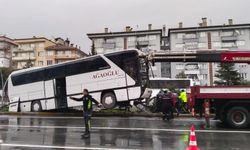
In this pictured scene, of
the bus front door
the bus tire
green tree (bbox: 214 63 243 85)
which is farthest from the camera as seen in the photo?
green tree (bbox: 214 63 243 85)

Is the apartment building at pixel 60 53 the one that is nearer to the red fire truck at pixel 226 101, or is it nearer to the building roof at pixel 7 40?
the building roof at pixel 7 40

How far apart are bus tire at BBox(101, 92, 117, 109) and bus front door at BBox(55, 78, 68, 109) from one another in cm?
283

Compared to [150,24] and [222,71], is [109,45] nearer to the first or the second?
[150,24]

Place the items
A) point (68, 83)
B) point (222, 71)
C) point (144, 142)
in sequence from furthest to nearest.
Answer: point (222, 71) < point (68, 83) < point (144, 142)

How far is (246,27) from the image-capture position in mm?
77688

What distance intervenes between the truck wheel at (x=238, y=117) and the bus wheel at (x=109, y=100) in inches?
287

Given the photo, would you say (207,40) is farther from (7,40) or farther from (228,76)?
(7,40)

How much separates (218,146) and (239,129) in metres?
4.05

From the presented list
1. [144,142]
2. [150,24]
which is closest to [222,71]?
[150,24]

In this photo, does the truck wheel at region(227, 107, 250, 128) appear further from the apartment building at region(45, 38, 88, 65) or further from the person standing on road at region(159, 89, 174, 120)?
the apartment building at region(45, 38, 88, 65)

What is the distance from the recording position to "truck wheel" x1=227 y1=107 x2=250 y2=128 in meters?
13.7

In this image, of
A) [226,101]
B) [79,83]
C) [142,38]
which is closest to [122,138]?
[226,101]

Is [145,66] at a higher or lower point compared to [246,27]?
lower

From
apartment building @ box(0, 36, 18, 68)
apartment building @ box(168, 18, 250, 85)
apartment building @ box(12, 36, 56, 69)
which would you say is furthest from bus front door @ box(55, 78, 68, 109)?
apartment building @ box(0, 36, 18, 68)
